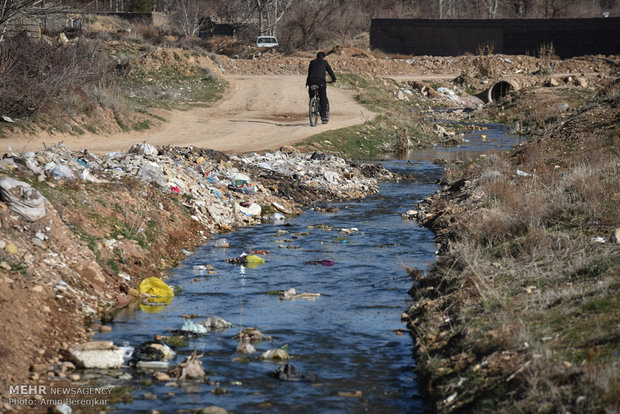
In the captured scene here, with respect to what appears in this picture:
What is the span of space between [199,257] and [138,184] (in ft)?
5.98

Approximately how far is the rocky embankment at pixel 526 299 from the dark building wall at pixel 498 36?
37930mm

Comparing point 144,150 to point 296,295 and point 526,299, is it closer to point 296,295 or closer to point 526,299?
point 296,295

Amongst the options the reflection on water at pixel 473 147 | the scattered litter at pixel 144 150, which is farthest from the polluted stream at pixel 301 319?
the reflection on water at pixel 473 147

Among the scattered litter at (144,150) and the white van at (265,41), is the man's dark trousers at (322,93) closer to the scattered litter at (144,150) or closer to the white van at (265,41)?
the scattered litter at (144,150)

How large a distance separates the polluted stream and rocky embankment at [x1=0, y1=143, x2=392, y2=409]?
447 mm

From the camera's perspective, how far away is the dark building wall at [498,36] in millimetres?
48062

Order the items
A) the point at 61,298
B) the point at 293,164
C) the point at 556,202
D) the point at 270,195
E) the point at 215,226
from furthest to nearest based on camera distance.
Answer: the point at 293,164
the point at 270,195
the point at 215,226
the point at 556,202
the point at 61,298

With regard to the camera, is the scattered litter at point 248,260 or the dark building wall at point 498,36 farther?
the dark building wall at point 498,36

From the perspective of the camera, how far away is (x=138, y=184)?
12.1 m

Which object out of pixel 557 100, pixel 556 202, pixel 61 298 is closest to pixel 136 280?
pixel 61 298

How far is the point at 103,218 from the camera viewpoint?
10469mm

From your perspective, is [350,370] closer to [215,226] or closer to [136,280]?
[136,280]

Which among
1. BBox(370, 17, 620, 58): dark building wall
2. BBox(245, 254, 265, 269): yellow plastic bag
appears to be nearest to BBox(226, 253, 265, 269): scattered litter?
BBox(245, 254, 265, 269): yellow plastic bag

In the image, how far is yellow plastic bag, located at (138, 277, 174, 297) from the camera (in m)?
9.13
